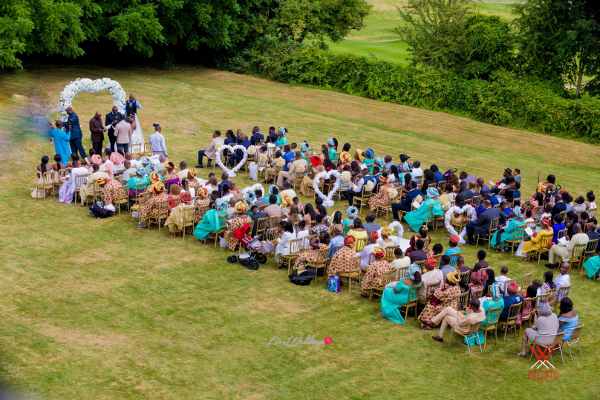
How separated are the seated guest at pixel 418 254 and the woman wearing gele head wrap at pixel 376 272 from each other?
725 millimetres

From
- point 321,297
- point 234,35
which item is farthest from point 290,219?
point 234,35

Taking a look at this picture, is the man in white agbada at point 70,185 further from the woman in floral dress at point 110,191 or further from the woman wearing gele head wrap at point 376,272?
the woman wearing gele head wrap at point 376,272

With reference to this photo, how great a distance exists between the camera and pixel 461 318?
11680mm

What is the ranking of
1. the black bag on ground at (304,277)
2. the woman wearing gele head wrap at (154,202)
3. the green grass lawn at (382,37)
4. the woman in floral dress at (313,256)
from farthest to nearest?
the green grass lawn at (382,37)
the woman wearing gele head wrap at (154,202)
the woman in floral dress at (313,256)
the black bag on ground at (304,277)

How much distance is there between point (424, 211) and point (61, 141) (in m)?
11.5

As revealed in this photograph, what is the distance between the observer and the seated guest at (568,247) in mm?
14945

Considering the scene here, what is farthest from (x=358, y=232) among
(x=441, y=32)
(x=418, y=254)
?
(x=441, y=32)

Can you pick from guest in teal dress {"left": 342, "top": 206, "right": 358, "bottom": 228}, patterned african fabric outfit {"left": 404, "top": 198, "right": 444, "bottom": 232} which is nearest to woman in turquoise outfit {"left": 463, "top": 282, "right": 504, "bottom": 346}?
guest in teal dress {"left": 342, "top": 206, "right": 358, "bottom": 228}

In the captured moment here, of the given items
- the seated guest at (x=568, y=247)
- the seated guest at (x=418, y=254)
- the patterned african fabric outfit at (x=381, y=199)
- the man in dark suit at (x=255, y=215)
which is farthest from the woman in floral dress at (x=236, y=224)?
the seated guest at (x=568, y=247)

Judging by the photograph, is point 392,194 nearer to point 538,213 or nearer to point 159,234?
point 538,213

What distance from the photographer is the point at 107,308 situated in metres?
12.5

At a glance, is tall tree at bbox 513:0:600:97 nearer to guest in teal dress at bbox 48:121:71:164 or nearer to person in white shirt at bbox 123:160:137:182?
person in white shirt at bbox 123:160:137:182

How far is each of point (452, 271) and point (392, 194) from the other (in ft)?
19.8

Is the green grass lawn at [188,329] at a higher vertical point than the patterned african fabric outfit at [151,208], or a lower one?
lower
